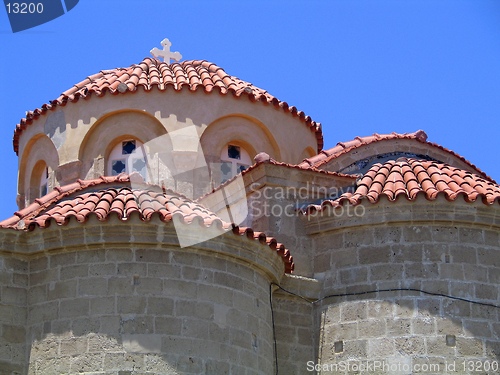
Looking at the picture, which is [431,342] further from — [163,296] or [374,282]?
[163,296]

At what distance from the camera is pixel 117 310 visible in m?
9.50

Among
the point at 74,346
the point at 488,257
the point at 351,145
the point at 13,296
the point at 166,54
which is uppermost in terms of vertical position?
the point at 166,54

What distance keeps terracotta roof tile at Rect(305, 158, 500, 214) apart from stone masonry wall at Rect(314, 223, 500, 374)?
42 cm

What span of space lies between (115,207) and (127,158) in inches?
190

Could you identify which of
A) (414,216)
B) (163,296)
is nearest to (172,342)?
(163,296)

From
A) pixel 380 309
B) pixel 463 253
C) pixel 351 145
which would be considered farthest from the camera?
pixel 351 145

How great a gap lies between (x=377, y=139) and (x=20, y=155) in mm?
6993

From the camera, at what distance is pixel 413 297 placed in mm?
10867

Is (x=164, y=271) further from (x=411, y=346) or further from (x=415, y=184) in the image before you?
(x=415, y=184)

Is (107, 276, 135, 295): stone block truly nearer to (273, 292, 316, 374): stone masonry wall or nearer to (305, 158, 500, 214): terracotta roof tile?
(273, 292, 316, 374): stone masonry wall

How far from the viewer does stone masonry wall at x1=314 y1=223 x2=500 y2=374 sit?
34.9ft

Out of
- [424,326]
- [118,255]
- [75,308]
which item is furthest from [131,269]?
[424,326]

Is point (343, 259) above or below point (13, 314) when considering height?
above

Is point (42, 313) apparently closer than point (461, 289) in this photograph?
Yes
